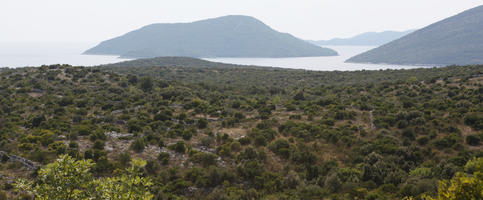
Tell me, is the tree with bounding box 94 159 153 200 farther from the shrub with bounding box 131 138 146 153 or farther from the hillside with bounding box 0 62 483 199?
the shrub with bounding box 131 138 146 153

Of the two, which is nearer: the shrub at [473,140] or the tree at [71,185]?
the tree at [71,185]

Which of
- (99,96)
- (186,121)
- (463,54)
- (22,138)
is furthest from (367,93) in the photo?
(463,54)

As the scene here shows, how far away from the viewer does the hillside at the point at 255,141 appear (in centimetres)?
1406

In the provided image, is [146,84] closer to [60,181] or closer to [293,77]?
[60,181]

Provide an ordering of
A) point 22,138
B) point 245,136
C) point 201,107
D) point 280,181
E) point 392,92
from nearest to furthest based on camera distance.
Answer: point 280,181, point 22,138, point 245,136, point 201,107, point 392,92

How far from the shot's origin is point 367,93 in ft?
119

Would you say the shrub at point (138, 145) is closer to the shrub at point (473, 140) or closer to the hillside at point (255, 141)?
the hillside at point (255, 141)

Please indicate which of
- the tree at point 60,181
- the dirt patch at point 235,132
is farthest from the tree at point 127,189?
the dirt patch at point 235,132

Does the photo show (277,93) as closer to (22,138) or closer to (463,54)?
(22,138)

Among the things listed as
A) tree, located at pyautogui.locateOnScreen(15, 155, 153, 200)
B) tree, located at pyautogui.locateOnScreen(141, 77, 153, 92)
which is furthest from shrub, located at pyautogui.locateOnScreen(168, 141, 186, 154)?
tree, located at pyautogui.locateOnScreen(141, 77, 153, 92)

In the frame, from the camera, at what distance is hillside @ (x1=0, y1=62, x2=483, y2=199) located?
14.1 m

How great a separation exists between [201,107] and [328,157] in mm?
15922

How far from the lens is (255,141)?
2017cm

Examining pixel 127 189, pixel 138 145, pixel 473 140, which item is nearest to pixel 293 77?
pixel 473 140
